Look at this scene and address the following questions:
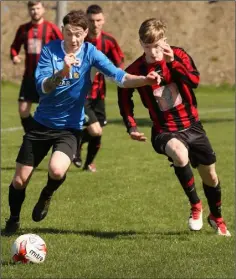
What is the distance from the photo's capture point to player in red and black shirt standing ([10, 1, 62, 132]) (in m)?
12.9

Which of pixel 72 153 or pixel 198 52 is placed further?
pixel 198 52

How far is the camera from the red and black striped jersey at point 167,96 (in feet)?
24.1

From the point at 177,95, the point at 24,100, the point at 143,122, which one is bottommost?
the point at 143,122

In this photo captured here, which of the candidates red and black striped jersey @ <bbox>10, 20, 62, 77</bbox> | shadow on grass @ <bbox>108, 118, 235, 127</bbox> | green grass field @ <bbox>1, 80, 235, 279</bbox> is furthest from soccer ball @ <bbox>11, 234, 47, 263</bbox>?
shadow on grass @ <bbox>108, 118, 235, 127</bbox>

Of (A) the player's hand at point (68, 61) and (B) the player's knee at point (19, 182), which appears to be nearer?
(A) the player's hand at point (68, 61)

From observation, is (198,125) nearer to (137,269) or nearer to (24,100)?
(137,269)

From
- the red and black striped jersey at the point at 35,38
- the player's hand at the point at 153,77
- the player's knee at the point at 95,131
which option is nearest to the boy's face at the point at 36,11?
the red and black striped jersey at the point at 35,38

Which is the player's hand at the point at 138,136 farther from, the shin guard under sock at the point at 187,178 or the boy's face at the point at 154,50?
the boy's face at the point at 154,50

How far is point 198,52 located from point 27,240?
37.4 meters

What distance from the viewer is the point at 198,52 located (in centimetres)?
4303

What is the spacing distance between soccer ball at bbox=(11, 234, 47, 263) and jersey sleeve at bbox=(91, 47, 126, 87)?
165 centimetres

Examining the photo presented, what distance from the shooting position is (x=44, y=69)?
7191 mm

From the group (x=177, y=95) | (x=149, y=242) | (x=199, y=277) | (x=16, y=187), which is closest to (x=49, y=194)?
(x=16, y=187)

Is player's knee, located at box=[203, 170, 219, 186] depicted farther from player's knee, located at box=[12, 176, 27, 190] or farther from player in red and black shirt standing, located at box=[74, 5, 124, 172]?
player in red and black shirt standing, located at box=[74, 5, 124, 172]
